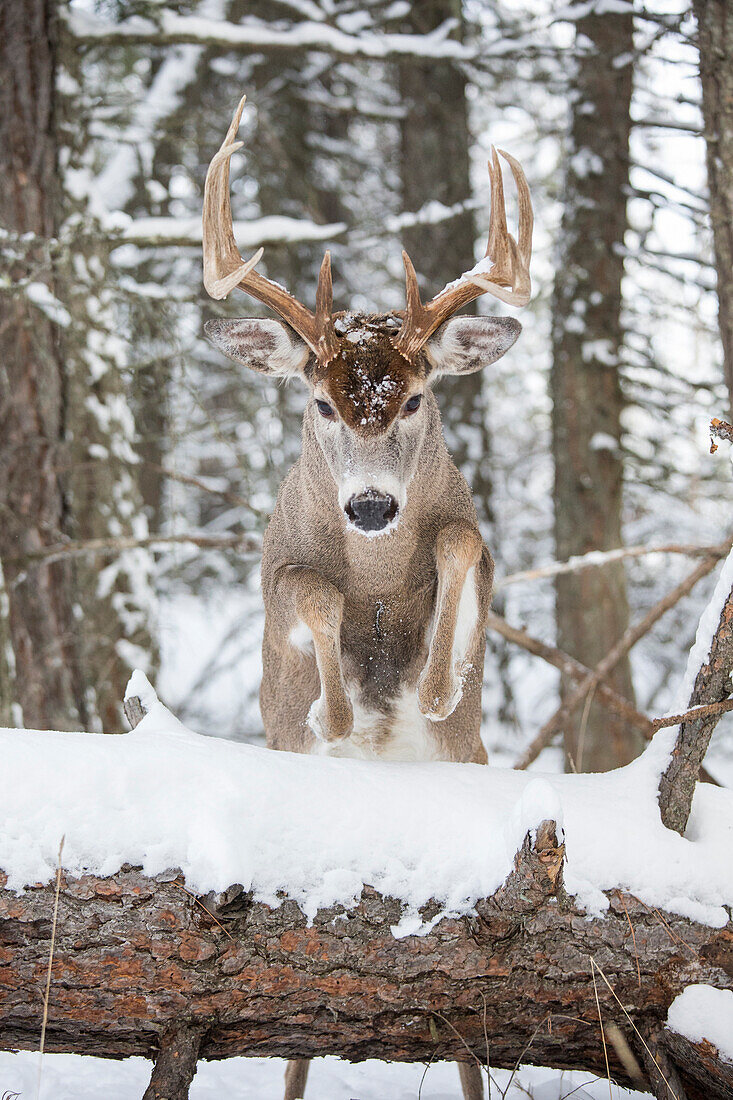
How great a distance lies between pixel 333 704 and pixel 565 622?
13.7 ft

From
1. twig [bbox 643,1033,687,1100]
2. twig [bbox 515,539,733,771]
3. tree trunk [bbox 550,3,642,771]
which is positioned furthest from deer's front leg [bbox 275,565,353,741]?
tree trunk [bbox 550,3,642,771]

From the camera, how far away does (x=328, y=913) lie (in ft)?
9.18

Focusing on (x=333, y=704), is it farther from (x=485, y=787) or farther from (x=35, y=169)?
(x=35, y=169)

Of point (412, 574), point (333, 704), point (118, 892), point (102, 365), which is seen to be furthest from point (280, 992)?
point (102, 365)

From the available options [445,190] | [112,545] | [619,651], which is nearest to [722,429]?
[619,651]

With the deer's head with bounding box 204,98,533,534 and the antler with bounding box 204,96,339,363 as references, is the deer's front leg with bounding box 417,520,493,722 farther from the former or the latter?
the antler with bounding box 204,96,339,363

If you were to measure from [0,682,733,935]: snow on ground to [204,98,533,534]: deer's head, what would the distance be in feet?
3.15

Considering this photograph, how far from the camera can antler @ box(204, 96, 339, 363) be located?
3643mm

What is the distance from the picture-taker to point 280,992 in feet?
9.22

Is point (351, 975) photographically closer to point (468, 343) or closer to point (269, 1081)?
point (269, 1081)

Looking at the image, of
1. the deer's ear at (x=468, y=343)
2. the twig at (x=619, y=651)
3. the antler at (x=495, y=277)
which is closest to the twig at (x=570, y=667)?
the twig at (x=619, y=651)

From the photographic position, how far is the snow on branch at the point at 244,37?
6562mm

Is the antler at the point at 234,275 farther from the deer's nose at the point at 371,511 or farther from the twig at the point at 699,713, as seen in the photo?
the twig at the point at 699,713

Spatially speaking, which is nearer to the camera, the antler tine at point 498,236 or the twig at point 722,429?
the twig at point 722,429
